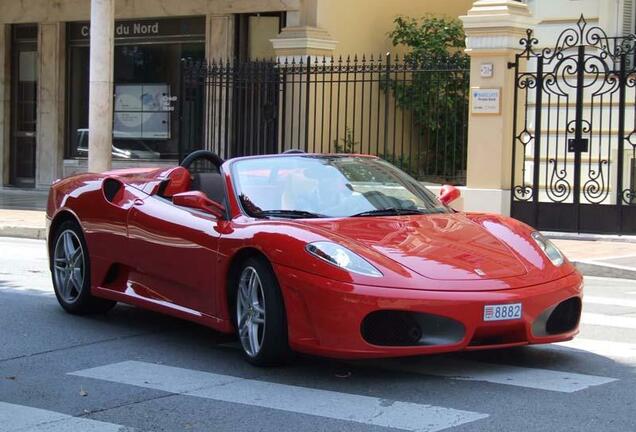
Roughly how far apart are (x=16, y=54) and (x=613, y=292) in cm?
1824

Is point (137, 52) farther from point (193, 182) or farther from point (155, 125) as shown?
point (193, 182)

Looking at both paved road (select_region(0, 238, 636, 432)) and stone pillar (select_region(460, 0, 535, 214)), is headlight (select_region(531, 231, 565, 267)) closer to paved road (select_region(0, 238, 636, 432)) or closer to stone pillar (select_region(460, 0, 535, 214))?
paved road (select_region(0, 238, 636, 432))

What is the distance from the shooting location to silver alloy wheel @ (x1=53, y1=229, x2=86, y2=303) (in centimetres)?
834

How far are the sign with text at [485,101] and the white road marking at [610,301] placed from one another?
6.01 metres

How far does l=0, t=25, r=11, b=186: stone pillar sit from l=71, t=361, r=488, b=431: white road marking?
740 inches

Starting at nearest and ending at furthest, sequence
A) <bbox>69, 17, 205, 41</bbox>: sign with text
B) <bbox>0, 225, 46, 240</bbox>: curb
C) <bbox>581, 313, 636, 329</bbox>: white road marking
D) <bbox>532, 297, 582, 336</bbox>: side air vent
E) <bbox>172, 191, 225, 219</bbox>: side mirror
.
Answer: <bbox>532, 297, 582, 336</bbox>: side air vent
<bbox>172, 191, 225, 219</bbox>: side mirror
<bbox>581, 313, 636, 329</bbox>: white road marking
<bbox>0, 225, 46, 240</bbox>: curb
<bbox>69, 17, 205, 41</bbox>: sign with text

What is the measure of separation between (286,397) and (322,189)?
5.94ft

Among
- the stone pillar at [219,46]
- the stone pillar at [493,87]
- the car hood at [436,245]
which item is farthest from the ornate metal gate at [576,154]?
the car hood at [436,245]

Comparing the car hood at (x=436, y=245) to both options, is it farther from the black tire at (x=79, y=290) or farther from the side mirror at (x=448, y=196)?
the black tire at (x=79, y=290)

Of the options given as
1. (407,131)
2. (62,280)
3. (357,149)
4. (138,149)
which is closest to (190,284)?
(62,280)

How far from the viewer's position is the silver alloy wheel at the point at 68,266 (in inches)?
328

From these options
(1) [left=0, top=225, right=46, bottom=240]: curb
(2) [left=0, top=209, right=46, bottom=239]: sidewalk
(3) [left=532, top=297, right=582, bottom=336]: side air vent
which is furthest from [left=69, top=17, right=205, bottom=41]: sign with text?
(3) [left=532, top=297, right=582, bottom=336]: side air vent

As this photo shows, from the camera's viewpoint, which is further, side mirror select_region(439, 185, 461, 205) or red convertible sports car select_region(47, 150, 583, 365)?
side mirror select_region(439, 185, 461, 205)

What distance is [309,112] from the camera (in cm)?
1905
